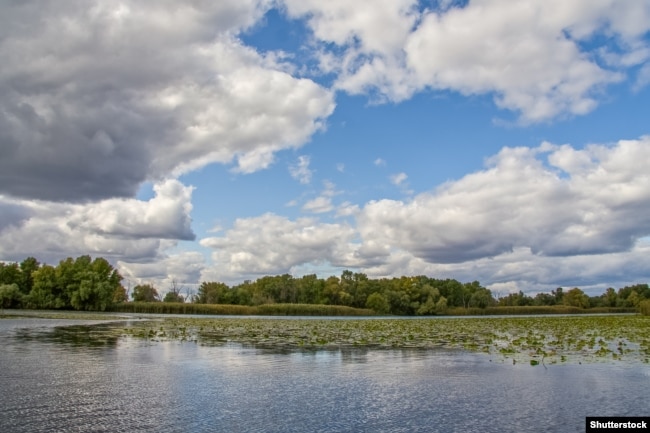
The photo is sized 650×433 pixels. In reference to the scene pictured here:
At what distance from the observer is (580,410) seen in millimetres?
12148

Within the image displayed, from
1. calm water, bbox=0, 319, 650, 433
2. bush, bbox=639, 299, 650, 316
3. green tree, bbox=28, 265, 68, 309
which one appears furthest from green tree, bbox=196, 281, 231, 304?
calm water, bbox=0, 319, 650, 433

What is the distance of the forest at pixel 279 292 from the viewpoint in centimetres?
11394

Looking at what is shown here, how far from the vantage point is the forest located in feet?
374

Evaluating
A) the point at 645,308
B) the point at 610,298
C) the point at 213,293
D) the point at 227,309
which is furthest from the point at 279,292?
the point at 610,298

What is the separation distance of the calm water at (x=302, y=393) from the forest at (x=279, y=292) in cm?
8191

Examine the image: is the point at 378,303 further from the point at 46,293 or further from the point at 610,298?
the point at 610,298

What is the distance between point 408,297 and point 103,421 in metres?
136

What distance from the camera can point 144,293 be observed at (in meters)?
175

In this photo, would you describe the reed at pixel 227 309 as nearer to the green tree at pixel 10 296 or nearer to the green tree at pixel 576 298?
the green tree at pixel 10 296

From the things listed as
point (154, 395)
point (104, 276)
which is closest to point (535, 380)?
point (154, 395)

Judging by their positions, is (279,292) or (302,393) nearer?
(302,393)

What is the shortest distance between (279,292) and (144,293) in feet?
168

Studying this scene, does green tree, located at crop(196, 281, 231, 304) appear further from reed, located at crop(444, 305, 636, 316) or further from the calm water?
the calm water

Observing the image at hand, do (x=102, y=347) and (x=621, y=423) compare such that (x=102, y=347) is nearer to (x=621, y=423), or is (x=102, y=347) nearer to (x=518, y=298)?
(x=621, y=423)
